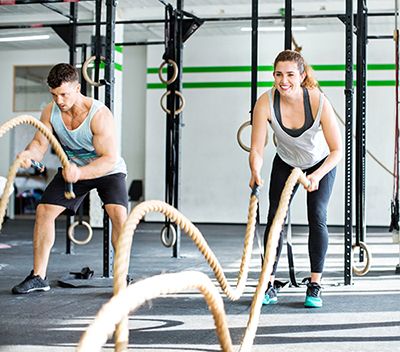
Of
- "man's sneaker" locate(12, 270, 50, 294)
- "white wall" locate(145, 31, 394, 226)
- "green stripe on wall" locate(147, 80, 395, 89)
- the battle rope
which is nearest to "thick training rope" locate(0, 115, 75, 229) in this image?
the battle rope

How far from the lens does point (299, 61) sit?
331 centimetres

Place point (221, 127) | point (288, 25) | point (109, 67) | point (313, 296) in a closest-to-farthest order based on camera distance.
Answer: point (313, 296) → point (288, 25) → point (109, 67) → point (221, 127)

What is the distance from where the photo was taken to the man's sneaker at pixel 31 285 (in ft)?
13.2

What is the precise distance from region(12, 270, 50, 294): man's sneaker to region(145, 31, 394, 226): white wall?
699 cm

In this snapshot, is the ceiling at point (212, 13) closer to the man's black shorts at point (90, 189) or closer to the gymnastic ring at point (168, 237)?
the gymnastic ring at point (168, 237)

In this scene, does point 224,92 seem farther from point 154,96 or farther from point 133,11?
point 133,11

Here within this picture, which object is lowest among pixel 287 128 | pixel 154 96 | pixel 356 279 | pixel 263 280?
pixel 356 279

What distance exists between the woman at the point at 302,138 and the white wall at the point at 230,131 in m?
7.22

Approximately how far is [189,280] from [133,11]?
9.57m

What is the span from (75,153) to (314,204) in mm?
1322

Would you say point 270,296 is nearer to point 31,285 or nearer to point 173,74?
point 31,285

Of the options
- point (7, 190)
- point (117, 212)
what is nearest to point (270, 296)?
point (117, 212)

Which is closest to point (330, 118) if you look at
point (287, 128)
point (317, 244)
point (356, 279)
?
point (287, 128)

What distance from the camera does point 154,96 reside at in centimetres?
1157
